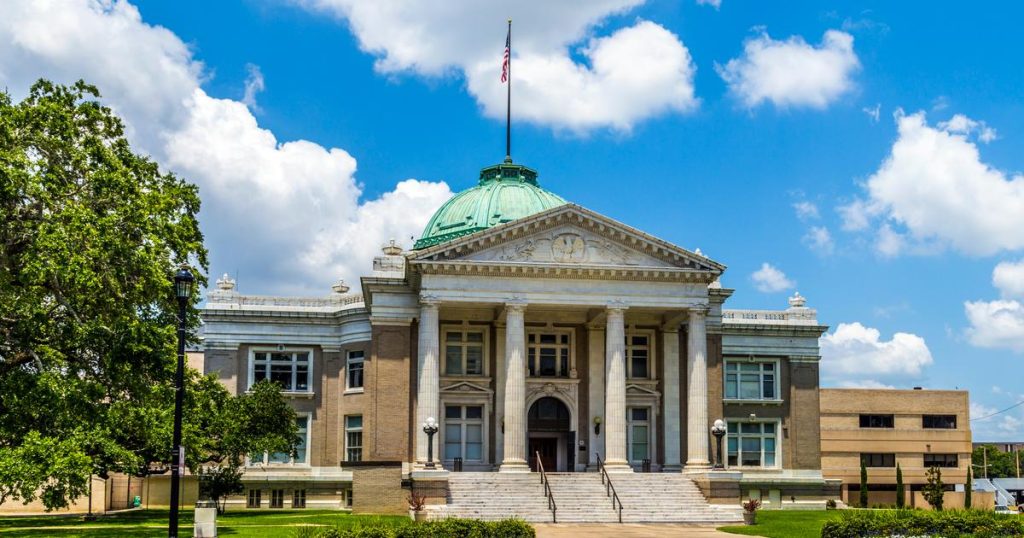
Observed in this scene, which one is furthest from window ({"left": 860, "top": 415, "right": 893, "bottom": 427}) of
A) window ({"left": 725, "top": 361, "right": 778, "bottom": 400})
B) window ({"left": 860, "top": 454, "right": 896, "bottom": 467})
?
window ({"left": 725, "top": 361, "right": 778, "bottom": 400})

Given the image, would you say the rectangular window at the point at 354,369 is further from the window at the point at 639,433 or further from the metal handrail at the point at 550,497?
the metal handrail at the point at 550,497

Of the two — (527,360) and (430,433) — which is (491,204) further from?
(430,433)

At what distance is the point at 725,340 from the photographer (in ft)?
210

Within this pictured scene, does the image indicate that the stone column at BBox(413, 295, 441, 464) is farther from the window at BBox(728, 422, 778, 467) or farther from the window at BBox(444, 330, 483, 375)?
the window at BBox(728, 422, 778, 467)

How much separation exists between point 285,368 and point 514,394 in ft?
55.7

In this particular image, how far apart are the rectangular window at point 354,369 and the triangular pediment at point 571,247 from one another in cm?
1167

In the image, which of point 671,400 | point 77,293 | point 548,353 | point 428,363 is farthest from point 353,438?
point 77,293

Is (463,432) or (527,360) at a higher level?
(527,360)

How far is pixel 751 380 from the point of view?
211ft

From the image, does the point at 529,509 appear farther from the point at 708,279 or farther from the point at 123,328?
the point at 123,328

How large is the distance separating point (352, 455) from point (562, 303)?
52.0ft

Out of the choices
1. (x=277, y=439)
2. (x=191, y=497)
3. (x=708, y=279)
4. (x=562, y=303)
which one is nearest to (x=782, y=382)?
(x=708, y=279)

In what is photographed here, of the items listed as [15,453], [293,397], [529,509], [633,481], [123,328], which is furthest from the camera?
[293,397]

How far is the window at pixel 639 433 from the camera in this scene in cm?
5762
